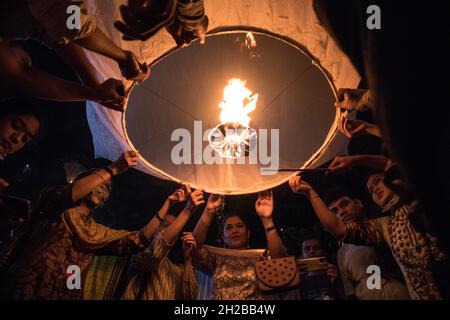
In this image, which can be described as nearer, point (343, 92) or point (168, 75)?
point (343, 92)

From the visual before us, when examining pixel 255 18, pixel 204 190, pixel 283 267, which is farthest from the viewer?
pixel 204 190

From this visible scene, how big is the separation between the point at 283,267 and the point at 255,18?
2.78 meters

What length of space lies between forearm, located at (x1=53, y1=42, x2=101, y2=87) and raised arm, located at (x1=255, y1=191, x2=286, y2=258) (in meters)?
2.47

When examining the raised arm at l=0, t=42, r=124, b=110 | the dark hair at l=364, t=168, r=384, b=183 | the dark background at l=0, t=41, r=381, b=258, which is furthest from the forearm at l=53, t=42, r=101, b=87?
the dark hair at l=364, t=168, r=384, b=183

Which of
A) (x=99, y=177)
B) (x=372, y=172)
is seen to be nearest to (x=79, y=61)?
(x=99, y=177)

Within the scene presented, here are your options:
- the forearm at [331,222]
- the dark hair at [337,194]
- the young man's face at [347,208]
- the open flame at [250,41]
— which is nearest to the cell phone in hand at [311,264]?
the forearm at [331,222]

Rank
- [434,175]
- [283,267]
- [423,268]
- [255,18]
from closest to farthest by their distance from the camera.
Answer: [434,175]
[423,268]
[255,18]
[283,267]

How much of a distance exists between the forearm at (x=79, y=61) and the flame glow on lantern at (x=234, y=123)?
1.39 metres

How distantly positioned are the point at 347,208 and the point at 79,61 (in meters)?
3.59

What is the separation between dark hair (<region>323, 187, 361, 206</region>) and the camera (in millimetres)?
5047

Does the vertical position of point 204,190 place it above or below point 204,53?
below

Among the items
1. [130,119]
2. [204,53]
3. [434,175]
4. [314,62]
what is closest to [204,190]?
[130,119]
